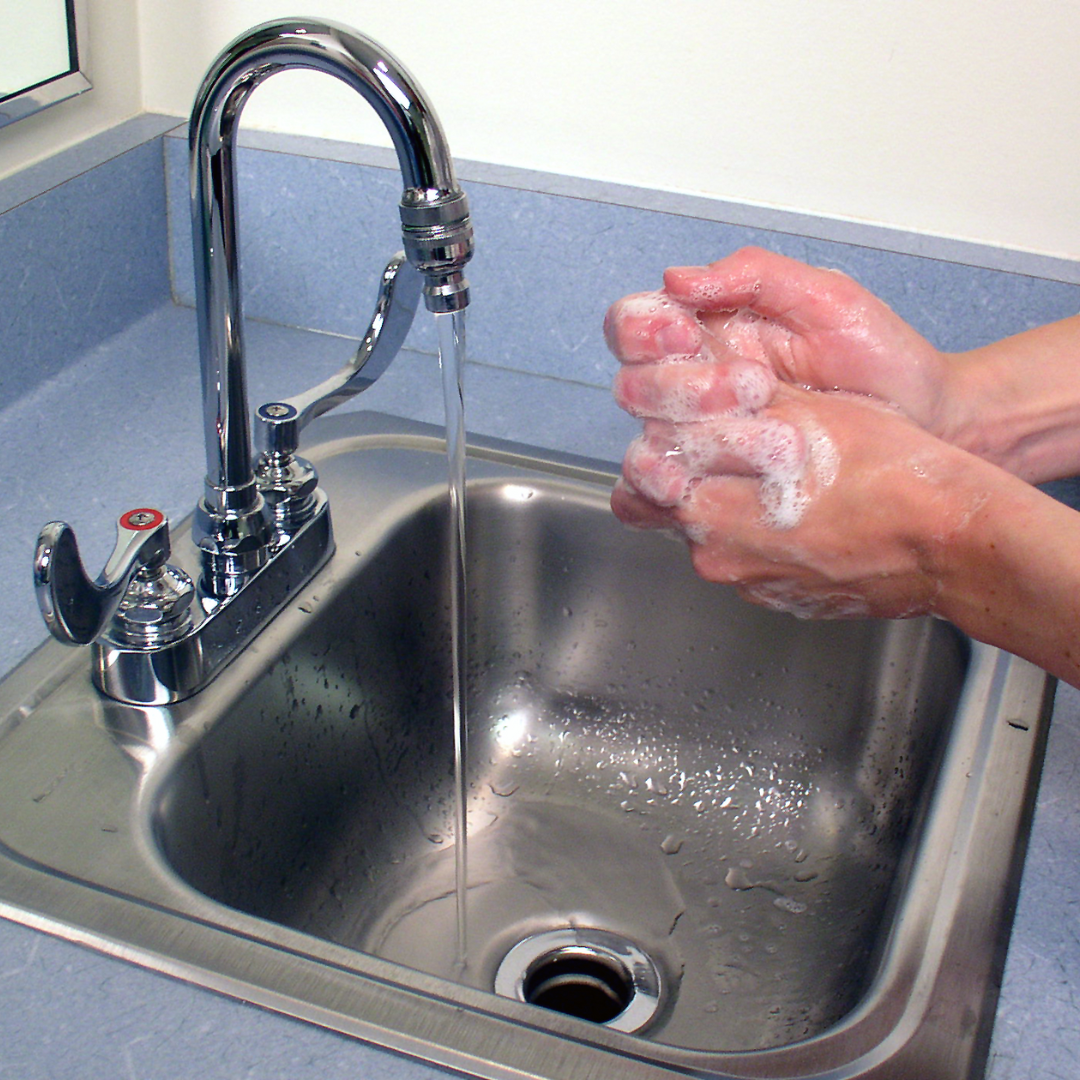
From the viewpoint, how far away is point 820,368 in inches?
29.0

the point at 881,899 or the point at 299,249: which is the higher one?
the point at 299,249

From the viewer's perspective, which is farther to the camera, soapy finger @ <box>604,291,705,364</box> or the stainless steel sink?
soapy finger @ <box>604,291,705,364</box>

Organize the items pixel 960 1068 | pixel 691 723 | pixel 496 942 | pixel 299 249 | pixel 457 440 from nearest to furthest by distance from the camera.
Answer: pixel 960 1068
pixel 457 440
pixel 496 942
pixel 691 723
pixel 299 249

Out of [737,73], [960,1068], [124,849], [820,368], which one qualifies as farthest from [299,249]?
[960,1068]

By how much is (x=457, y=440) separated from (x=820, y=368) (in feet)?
0.78

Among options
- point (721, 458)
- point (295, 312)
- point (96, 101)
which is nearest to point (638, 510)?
point (721, 458)

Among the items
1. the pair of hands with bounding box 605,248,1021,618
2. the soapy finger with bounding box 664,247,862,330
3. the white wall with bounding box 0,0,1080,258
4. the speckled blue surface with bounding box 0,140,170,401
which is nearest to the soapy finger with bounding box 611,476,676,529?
the pair of hands with bounding box 605,248,1021,618

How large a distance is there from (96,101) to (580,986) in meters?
0.84

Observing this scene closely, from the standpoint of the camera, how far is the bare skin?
0.58 meters

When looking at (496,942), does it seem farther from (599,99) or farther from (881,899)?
(599,99)

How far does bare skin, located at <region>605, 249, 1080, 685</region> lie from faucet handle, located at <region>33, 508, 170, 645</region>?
10.8 inches

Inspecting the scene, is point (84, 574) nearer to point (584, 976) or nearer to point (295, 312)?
point (584, 976)

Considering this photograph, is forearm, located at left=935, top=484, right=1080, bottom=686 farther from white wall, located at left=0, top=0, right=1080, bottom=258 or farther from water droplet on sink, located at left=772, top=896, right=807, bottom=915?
white wall, located at left=0, top=0, right=1080, bottom=258

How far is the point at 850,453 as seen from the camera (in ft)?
2.09
